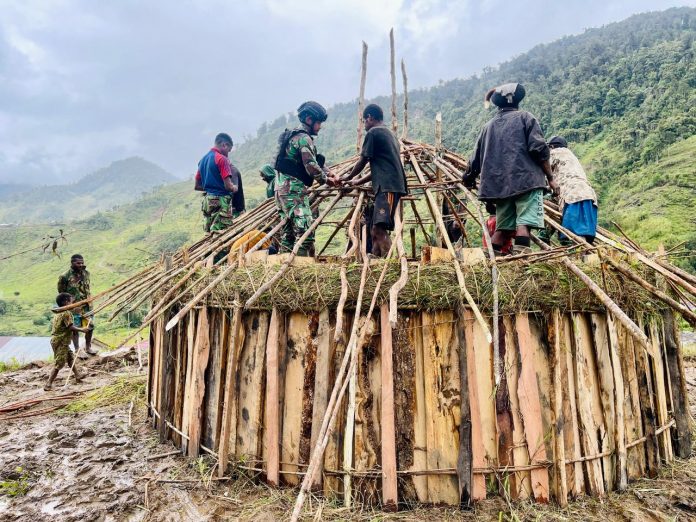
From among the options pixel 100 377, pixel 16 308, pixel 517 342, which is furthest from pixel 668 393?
pixel 16 308

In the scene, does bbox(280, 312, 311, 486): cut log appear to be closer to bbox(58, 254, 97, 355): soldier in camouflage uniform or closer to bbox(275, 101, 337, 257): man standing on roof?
bbox(275, 101, 337, 257): man standing on roof

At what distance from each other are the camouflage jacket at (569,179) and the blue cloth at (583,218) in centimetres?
6

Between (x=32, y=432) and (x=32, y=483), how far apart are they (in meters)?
1.53

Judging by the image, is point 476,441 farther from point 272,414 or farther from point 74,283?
point 74,283

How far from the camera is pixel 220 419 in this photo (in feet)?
12.7

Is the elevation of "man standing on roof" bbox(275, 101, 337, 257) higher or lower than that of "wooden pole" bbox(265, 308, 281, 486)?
higher

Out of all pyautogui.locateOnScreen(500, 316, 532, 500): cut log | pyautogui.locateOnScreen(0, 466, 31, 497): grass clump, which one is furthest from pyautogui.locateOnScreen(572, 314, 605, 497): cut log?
pyautogui.locateOnScreen(0, 466, 31, 497): grass clump

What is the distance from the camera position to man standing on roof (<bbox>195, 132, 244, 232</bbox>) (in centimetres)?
612

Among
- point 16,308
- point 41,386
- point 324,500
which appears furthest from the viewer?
point 16,308

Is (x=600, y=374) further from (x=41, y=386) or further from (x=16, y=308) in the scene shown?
(x=16, y=308)

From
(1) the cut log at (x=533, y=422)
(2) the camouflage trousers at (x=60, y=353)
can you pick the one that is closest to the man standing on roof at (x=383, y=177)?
(1) the cut log at (x=533, y=422)

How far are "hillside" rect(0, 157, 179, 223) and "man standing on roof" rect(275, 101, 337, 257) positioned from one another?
9553 centimetres

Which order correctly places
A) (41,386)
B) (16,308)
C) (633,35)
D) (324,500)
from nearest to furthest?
(324,500) < (41,386) < (16,308) < (633,35)

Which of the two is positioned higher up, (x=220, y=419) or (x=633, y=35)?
(x=633, y=35)
